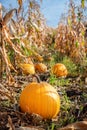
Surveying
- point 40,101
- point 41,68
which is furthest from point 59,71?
point 40,101

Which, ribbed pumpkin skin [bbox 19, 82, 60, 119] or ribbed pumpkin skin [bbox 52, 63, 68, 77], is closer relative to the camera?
ribbed pumpkin skin [bbox 19, 82, 60, 119]

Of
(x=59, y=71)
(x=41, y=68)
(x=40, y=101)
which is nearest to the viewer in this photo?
(x=40, y=101)

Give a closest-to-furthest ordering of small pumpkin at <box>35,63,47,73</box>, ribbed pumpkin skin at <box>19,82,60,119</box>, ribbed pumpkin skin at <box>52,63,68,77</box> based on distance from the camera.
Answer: ribbed pumpkin skin at <box>19,82,60,119</box>
ribbed pumpkin skin at <box>52,63,68,77</box>
small pumpkin at <box>35,63,47,73</box>

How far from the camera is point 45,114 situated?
2738 mm

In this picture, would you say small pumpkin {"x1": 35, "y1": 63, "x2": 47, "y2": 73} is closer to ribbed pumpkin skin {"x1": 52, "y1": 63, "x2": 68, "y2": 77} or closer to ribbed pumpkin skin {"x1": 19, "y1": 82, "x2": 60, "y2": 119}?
ribbed pumpkin skin {"x1": 52, "y1": 63, "x2": 68, "y2": 77}

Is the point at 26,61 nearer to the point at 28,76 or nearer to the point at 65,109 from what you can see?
the point at 28,76

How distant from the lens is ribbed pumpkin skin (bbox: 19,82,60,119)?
273 centimetres

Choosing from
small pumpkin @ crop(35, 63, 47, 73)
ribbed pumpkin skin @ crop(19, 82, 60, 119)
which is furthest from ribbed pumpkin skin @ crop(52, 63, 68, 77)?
ribbed pumpkin skin @ crop(19, 82, 60, 119)

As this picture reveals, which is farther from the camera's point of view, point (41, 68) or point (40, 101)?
point (41, 68)

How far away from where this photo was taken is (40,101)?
275 centimetres

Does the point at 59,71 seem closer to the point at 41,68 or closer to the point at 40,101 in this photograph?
the point at 41,68

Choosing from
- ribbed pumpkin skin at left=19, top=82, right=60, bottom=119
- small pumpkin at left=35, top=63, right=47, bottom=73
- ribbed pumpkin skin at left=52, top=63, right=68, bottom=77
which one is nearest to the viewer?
ribbed pumpkin skin at left=19, top=82, right=60, bottom=119

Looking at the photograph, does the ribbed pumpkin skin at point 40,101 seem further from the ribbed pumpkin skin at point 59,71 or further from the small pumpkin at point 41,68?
the small pumpkin at point 41,68

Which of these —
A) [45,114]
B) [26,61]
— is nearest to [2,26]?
[45,114]
